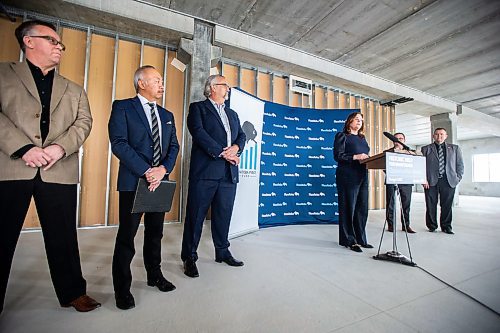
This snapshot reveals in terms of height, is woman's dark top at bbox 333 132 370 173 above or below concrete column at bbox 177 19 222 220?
below

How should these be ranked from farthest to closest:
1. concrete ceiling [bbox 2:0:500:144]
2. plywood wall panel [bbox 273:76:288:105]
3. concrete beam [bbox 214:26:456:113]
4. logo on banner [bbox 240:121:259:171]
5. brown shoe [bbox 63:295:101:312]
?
1. plywood wall panel [bbox 273:76:288:105]
2. concrete beam [bbox 214:26:456:113]
3. concrete ceiling [bbox 2:0:500:144]
4. logo on banner [bbox 240:121:259:171]
5. brown shoe [bbox 63:295:101:312]

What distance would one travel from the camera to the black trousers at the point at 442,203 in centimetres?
381

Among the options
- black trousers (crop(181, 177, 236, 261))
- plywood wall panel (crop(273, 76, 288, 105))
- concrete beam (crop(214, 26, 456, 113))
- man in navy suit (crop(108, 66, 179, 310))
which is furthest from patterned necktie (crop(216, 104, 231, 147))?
plywood wall panel (crop(273, 76, 288, 105))

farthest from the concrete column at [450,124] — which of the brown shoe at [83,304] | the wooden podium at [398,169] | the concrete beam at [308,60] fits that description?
the brown shoe at [83,304]

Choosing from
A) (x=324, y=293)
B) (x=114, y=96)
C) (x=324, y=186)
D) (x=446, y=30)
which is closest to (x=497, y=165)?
(x=446, y=30)

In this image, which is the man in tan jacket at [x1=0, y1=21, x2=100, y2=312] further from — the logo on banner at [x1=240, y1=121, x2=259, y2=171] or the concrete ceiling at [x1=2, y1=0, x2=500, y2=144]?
the concrete ceiling at [x1=2, y1=0, x2=500, y2=144]

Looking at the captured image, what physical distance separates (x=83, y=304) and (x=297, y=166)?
12.0ft

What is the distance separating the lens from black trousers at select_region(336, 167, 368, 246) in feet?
9.24

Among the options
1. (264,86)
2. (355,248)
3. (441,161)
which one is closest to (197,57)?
(264,86)

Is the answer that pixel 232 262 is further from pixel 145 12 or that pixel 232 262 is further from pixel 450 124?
pixel 450 124

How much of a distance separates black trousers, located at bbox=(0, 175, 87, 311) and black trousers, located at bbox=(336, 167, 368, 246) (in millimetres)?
2604

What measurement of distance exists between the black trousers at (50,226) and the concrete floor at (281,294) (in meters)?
0.19

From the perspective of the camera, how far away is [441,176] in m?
3.98

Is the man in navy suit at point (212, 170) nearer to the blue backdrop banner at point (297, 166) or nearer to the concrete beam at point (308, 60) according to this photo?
the blue backdrop banner at point (297, 166)
